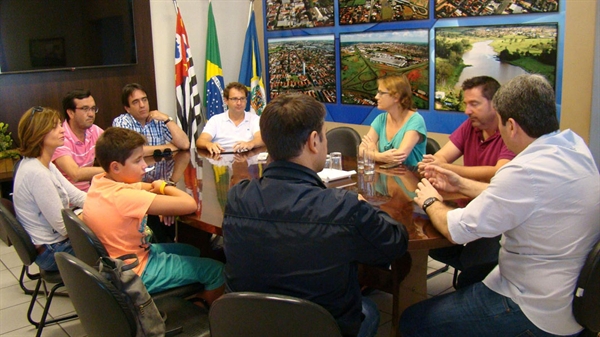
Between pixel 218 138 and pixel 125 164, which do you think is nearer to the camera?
pixel 125 164

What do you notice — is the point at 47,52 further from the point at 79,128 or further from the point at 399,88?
the point at 399,88

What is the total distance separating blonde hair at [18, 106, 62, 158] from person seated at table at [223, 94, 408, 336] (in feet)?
5.07

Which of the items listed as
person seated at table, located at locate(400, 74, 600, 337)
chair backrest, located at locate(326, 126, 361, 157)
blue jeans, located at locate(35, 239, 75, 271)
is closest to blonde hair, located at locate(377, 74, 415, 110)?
chair backrest, located at locate(326, 126, 361, 157)

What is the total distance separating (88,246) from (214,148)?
75.4 inches

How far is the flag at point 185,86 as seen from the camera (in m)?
5.63

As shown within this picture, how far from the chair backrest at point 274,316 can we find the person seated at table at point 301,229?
0.14m

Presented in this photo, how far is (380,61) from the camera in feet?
16.2

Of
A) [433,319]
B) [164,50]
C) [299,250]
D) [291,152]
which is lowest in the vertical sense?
[433,319]

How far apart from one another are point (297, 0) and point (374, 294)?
354 cm

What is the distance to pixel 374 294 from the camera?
323 centimetres

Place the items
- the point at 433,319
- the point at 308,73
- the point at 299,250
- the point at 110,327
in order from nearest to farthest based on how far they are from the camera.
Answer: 1. the point at 299,250
2. the point at 110,327
3. the point at 433,319
4. the point at 308,73

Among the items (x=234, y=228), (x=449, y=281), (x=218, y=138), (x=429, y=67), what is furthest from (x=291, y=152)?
(x=429, y=67)

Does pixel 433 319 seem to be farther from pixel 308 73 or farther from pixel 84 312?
pixel 308 73

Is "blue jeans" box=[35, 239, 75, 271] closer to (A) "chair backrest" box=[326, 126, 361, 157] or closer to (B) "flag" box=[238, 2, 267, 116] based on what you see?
(A) "chair backrest" box=[326, 126, 361, 157]
